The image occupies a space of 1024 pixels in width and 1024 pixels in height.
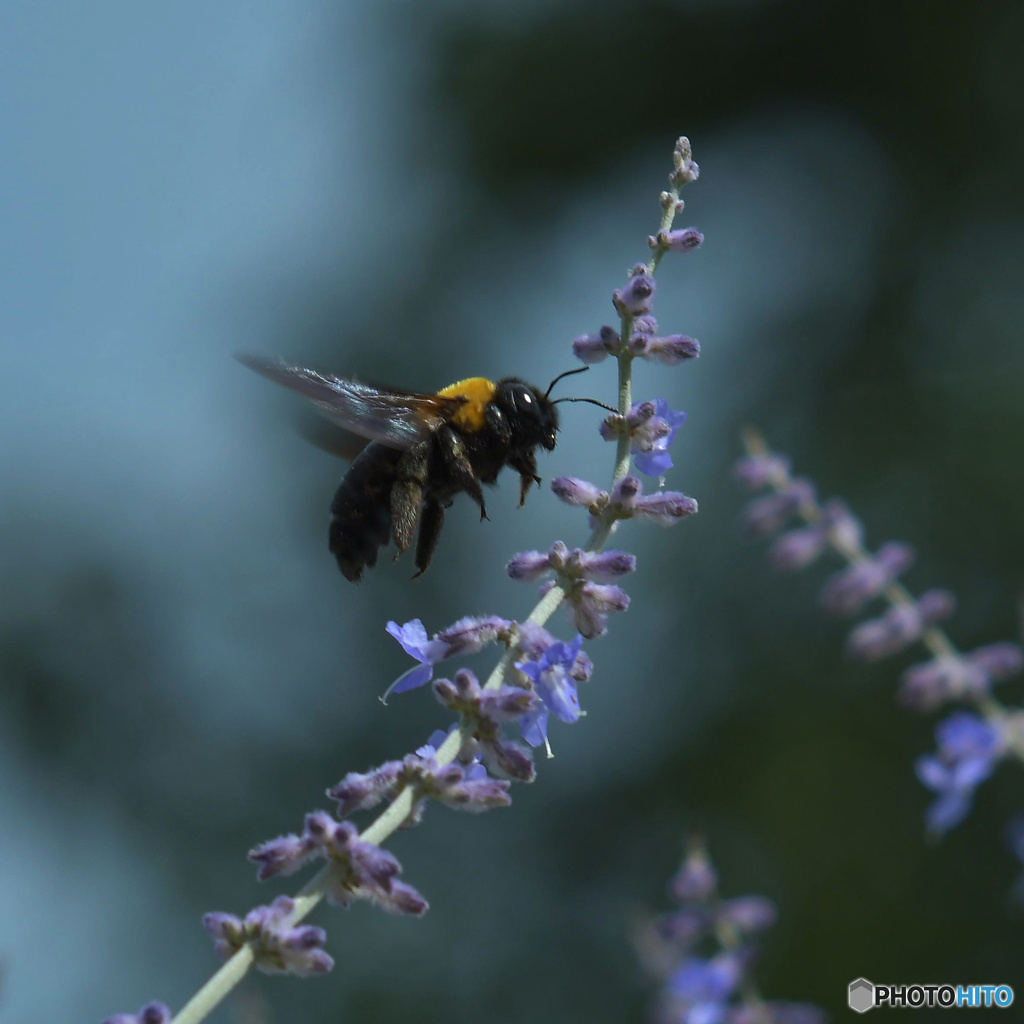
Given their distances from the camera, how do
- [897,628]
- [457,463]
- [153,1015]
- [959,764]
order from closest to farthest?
[153,1015] → [959,764] → [457,463] → [897,628]

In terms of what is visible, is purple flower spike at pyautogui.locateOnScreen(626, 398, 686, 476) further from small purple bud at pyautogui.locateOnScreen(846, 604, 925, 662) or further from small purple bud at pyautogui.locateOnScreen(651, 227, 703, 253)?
small purple bud at pyautogui.locateOnScreen(846, 604, 925, 662)

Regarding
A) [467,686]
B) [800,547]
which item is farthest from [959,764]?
[467,686]

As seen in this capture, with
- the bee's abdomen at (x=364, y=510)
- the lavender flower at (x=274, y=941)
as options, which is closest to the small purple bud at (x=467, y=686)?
the lavender flower at (x=274, y=941)

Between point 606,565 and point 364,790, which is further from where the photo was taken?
point 606,565

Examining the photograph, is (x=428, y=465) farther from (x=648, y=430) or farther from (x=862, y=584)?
(x=862, y=584)

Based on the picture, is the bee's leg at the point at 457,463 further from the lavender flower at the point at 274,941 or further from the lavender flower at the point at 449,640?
the lavender flower at the point at 274,941

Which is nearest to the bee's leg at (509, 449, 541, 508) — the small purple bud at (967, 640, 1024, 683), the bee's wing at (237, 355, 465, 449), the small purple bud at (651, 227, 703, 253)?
the bee's wing at (237, 355, 465, 449)

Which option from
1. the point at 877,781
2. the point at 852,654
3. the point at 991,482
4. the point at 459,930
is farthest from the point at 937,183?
the point at 852,654
